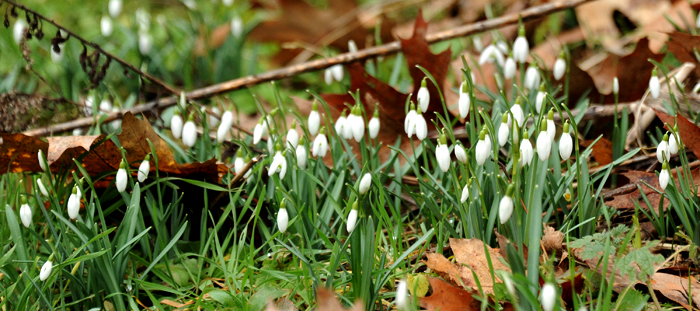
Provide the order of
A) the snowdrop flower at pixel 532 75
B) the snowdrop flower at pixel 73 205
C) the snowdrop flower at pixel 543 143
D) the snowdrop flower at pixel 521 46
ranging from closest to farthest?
1. the snowdrop flower at pixel 543 143
2. the snowdrop flower at pixel 73 205
3. the snowdrop flower at pixel 532 75
4. the snowdrop flower at pixel 521 46

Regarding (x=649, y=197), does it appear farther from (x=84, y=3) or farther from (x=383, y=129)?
(x=84, y=3)

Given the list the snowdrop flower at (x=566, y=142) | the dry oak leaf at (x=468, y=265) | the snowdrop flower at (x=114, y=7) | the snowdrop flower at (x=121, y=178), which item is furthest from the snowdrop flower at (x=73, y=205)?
the snowdrop flower at (x=114, y=7)

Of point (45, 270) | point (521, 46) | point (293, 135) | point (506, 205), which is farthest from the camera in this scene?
point (521, 46)

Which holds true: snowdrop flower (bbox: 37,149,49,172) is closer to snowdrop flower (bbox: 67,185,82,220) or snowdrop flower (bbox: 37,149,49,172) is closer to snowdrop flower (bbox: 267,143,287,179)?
snowdrop flower (bbox: 67,185,82,220)

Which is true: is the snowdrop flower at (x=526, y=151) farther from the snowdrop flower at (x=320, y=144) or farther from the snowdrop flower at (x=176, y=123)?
the snowdrop flower at (x=176, y=123)

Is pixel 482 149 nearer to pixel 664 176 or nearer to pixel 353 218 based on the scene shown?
pixel 353 218

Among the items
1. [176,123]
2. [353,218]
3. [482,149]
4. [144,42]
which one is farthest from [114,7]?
[482,149]

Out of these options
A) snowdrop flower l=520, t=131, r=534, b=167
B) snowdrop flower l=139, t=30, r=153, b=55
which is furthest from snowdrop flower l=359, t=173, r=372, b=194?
snowdrop flower l=139, t=30, r=153, b=55

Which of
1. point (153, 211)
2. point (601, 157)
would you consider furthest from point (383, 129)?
point (153, 211)

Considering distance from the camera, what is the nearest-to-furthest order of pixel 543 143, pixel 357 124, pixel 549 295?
pixel 549 295 < pixel 543 143 < pixel 357 124

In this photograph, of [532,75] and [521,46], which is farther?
[521,46]
